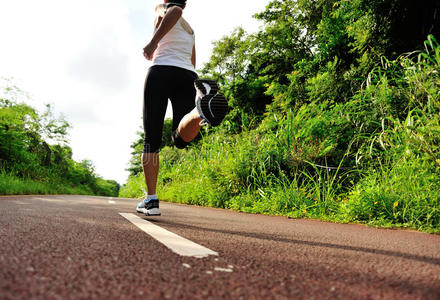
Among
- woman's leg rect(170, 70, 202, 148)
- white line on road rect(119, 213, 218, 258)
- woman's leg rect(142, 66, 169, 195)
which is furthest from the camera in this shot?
woman's leg rect(170, 70, 202, 148)

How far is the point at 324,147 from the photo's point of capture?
17.2ft

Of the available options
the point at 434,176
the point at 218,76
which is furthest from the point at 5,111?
the point at 218,76

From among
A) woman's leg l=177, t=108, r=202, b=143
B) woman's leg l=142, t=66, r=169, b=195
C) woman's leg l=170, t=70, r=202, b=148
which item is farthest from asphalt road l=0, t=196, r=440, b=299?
woman's leg l=170, t=70, r=202, b=148

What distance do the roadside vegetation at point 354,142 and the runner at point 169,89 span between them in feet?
6.14

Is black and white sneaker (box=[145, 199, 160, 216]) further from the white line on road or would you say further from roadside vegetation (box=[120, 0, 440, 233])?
roadside vegetation (box=[120, 0, 440, 233])

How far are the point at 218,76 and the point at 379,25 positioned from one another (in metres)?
21.2

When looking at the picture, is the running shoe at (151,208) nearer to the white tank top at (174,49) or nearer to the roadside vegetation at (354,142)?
the white tank top at (174,49)

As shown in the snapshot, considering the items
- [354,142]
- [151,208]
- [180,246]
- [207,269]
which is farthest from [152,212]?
[354,142]

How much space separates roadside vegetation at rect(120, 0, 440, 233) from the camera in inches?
132

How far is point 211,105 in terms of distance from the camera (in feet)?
9.64

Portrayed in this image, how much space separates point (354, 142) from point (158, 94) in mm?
3544

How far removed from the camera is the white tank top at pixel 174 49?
3412mm

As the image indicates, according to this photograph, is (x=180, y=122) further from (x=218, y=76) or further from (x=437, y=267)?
(x=218, y=76)

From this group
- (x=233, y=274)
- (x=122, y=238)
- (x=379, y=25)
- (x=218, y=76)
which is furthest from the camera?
(x=218, y=76)
